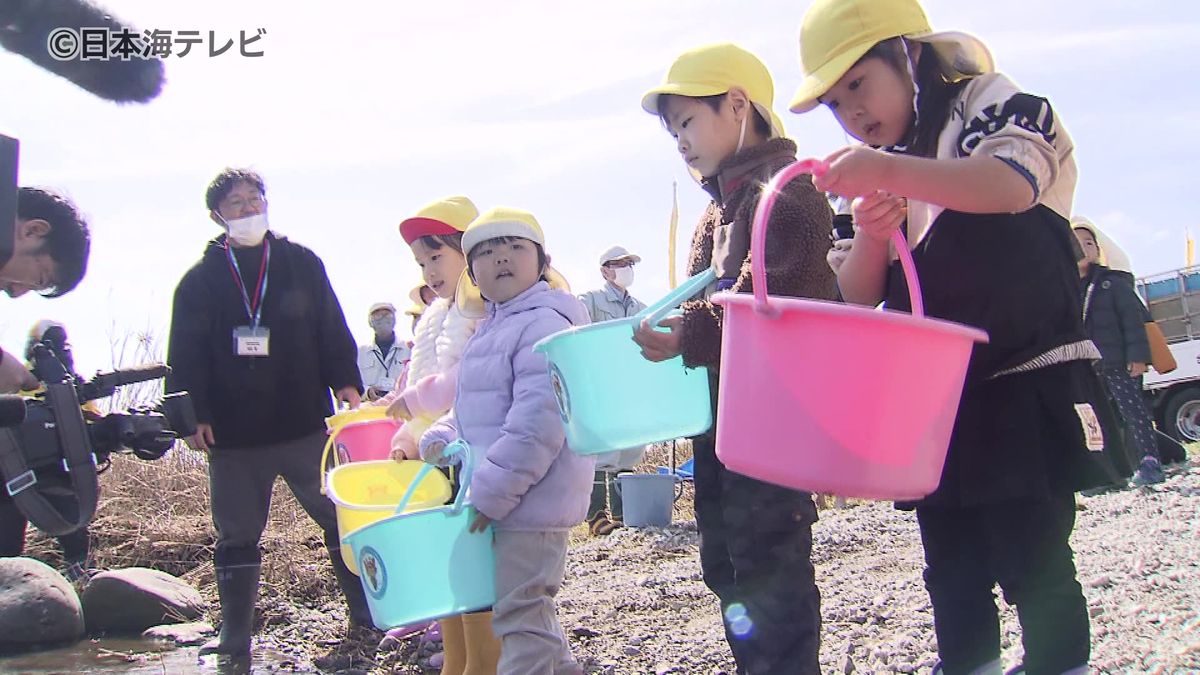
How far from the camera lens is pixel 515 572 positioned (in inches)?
108

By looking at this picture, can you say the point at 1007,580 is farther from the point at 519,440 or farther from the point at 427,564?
the point at 427,564

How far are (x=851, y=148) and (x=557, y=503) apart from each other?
1450 millimetres

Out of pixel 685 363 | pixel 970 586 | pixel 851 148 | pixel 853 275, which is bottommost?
pixel 970 586

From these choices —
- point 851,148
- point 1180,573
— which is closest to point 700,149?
point 851,148

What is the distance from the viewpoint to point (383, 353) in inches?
314

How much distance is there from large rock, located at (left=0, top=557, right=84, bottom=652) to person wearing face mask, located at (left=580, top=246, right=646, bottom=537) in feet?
10.6

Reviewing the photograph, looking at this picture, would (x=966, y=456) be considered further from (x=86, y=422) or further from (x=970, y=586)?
(x=86, y=422)

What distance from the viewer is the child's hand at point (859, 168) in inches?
65.1

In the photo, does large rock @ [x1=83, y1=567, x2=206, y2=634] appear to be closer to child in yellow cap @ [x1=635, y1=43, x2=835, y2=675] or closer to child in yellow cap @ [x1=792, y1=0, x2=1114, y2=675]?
child in yellow cap @ [x1=635, y1=43, x2=835, y2=675]

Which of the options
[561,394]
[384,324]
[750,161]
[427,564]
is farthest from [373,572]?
[384,324]

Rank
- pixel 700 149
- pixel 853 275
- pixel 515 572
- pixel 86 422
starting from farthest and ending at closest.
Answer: pixel 515 572
pixel 700 149
pixel 86 422
pixel 853 275

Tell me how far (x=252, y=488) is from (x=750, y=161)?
2.71m

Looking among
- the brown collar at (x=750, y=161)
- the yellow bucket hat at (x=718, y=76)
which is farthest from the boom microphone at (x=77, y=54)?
the brown collar at (x=750, y=161)

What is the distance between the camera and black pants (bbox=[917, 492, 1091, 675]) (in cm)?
179
